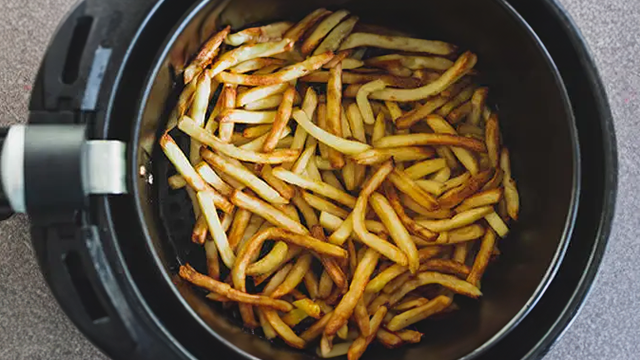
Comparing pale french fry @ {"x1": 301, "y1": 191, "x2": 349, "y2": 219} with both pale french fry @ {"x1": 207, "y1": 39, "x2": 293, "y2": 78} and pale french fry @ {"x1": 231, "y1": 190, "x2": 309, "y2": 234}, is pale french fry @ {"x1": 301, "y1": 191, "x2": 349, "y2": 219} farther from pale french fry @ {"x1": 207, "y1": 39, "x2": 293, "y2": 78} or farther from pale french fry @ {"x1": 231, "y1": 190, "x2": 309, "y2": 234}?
pale french fry @ {"x1": 207, "y1": 39, "x2": 293, "y2": 78}

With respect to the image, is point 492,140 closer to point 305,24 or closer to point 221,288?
point 305,24

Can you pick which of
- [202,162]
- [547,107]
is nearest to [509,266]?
[547,107]

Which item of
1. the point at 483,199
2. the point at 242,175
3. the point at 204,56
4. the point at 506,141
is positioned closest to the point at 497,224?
the point at 483,199

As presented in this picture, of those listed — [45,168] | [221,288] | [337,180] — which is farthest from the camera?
[337,180]

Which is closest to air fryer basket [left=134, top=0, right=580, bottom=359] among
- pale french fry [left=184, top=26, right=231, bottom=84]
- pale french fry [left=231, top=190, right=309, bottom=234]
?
pale french fry [left=184, top=26, right=231, bottom=84]

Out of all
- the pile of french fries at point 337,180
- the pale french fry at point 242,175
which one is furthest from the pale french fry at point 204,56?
the pale french fry at point 242,175
